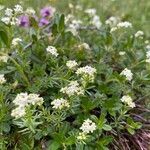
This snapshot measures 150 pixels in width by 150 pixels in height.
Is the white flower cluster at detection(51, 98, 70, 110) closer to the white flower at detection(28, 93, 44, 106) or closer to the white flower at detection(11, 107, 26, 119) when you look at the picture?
the white flower at detection(28, 93, 44, 106)

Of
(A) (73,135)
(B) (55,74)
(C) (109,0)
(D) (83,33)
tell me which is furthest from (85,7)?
(A) (73,135)

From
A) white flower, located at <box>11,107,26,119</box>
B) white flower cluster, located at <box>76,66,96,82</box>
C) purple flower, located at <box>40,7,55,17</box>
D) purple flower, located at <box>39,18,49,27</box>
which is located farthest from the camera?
purple flower, located at <box>40,7,55,17</box>

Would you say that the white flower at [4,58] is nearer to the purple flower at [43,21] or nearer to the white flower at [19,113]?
the white flower at [19,113]

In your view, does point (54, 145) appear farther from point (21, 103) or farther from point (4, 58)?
point (4, 58)

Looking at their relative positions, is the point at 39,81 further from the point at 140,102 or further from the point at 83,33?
the point at 83,33

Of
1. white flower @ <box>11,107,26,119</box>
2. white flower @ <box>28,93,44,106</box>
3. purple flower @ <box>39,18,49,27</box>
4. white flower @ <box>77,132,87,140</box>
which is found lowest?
white flower @ <box>77,132,87,140</box>

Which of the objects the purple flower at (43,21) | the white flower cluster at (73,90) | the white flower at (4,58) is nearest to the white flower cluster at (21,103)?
the white flower cluster at (73,90)

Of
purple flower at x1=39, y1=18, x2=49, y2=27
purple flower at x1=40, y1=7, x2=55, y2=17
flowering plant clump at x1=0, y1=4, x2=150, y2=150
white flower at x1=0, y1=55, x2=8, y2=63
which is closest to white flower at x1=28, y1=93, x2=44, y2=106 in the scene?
flowering plant clump at x1=0, y1=4, x2=150, y2=150

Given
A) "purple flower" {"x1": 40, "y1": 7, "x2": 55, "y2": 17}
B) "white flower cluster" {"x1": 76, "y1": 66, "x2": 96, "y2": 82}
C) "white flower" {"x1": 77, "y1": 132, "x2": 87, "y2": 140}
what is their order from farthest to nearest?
"purple flower" {"x1": 40, "y1": 7, "x2": 55, "y2": 17} → "white flower cluster" {"x1": 76, "y1": 66, "x2": 96, "y2": 82} → "white flower" {"x1": 77, "y1": 132, "x2": 87, "y2": 140}
